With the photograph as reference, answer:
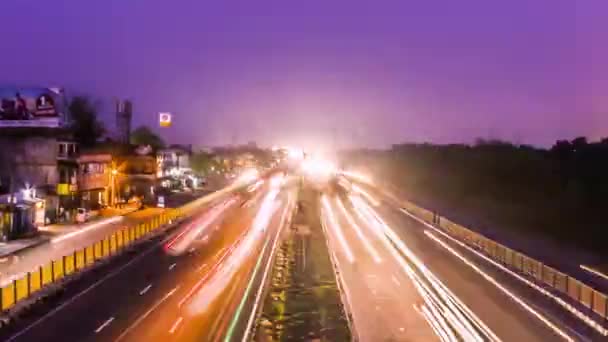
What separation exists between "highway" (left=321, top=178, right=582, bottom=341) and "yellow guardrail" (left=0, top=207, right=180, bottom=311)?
12.8 meters

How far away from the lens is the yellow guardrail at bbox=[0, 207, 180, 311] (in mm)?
25078

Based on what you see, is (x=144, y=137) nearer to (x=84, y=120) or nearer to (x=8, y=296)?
(x=84, y=120)

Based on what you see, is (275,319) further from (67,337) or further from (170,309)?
(67,337)

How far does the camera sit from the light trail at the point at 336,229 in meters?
42.2

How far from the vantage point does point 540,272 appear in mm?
31734

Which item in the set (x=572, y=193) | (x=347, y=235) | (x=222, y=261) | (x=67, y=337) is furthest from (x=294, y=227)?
(x=572, y=193)

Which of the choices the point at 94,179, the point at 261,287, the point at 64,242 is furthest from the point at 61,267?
the point at 94,179

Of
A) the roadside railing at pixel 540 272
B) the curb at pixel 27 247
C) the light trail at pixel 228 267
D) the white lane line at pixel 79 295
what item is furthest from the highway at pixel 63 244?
the roadside railing at pixel 540 272

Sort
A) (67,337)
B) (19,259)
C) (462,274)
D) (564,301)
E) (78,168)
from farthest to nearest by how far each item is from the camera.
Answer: (78,168)
(19,259)
(462,274)
(564,301)
(67,337)

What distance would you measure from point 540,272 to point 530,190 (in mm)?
80175

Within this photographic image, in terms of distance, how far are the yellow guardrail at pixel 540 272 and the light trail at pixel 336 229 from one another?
825 centimetres

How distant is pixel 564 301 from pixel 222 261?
62.5 feet

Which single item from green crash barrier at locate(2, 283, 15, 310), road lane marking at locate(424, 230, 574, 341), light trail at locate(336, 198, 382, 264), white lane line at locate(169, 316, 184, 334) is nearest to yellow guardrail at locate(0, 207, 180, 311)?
green crash barrier at locate(2, 283, 15, 310)

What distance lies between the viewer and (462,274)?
34.7 meters
